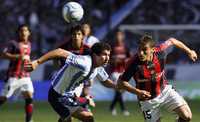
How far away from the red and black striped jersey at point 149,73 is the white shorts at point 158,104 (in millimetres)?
89

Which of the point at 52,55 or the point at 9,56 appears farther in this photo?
the point at 9,56

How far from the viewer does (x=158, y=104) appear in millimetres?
10977

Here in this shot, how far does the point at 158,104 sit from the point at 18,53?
483 centimetres

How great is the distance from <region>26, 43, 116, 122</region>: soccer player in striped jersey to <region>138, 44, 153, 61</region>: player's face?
2.07 feet

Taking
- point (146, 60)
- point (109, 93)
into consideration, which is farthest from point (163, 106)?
point (109, 93)

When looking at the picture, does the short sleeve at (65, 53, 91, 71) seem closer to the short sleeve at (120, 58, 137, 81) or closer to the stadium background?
the short sleeve at (120, 58, 137, 81)

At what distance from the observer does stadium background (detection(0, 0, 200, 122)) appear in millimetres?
22812

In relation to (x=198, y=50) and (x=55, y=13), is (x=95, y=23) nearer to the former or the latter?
(x=55, y=13)

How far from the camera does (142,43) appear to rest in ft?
34.8

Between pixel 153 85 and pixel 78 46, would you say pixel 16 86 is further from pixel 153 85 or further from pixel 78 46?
pixel 153 85

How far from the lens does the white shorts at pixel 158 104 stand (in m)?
11.0

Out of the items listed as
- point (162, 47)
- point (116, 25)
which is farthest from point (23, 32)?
point (116, 25)

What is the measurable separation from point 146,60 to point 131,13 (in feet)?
52.0

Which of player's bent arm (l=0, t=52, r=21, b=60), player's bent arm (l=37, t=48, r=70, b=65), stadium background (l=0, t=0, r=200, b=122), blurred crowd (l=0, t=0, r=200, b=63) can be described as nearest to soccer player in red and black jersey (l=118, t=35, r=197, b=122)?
player's bent arm (l=37, t=48, r=70, b=65)
